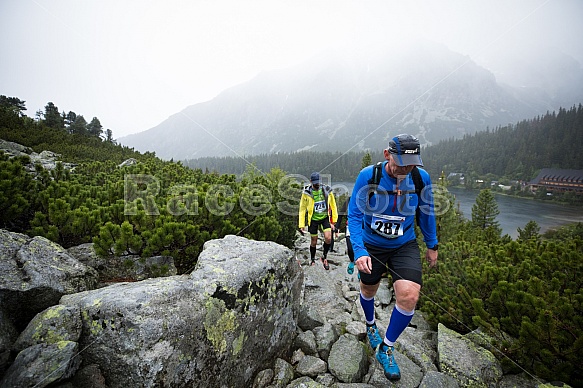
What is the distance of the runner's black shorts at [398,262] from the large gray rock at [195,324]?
1.33 metres

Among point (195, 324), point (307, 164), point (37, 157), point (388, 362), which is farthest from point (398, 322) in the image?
point (307, 164)

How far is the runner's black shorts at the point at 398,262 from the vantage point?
332cm

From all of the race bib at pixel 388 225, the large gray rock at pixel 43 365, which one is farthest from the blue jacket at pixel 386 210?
the large gray rock at pixel 43 365

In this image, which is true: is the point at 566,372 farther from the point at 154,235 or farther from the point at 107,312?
the point at 154,235

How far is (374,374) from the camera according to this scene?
3.27 meters

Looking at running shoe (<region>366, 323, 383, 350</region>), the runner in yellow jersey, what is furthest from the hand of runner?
the runner in yellow jersey

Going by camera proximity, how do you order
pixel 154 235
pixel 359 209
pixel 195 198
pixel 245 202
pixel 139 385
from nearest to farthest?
pixel 139 385 < pixel 359 209 < pixel 154 235 < pixel 195 198 < pixel 245 202

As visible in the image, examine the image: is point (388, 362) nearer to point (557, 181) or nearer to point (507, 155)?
point (557, 181)

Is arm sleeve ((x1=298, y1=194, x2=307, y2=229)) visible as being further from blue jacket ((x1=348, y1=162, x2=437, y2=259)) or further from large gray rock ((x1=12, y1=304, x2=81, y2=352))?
large gray rock ((x1=12, y1=304, x2=81, y2=352))

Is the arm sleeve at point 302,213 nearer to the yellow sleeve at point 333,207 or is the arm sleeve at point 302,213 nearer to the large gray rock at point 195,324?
the yellow sleeve at point 333,207

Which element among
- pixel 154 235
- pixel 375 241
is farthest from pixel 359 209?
pixel 154 235

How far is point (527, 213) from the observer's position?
236 ft

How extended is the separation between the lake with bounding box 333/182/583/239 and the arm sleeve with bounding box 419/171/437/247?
156ft

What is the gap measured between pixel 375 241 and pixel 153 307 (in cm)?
285
